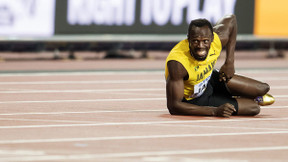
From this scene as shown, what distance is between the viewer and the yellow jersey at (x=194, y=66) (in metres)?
A: 5.56

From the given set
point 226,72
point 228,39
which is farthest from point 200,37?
point 228,39

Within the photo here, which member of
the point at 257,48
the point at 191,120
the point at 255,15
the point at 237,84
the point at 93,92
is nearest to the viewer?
the point at 191,120

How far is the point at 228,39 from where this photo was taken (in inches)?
244

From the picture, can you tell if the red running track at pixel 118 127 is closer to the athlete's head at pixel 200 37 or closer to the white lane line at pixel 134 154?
the white lane line at pixel 134 154

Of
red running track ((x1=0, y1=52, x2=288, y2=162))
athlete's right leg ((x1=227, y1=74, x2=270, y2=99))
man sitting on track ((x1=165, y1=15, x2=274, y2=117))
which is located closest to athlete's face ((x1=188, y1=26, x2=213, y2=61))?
man sitting on track ((x1=165, y1=15, x2=274, y2=117))

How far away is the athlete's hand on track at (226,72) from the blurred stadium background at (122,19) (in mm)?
5695

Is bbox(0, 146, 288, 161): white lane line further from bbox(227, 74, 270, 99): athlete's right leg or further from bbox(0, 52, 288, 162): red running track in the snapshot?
bbox(227, 74, 270, 99): athlete's right leg

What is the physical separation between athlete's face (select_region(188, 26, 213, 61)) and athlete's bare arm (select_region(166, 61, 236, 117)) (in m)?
0.18

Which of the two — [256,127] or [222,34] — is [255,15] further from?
[256,127]

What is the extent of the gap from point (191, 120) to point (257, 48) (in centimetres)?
1005

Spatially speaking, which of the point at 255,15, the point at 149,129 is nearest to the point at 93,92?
the point at 149,129

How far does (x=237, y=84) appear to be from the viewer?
20.0 feet

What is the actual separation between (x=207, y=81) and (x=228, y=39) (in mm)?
517

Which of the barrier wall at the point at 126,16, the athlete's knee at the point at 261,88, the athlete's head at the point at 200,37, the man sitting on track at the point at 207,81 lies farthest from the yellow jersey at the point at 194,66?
the barrier wall at the point at 126,16
